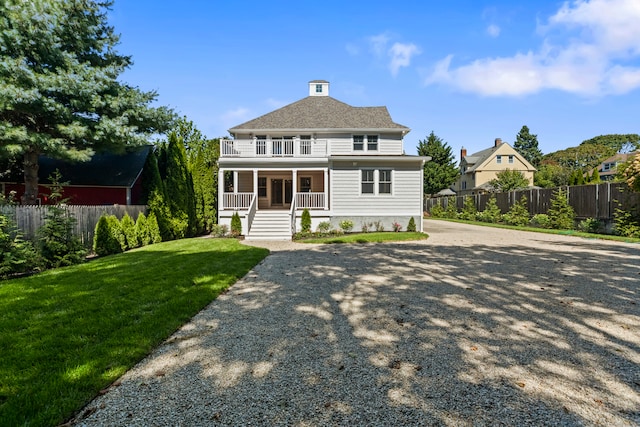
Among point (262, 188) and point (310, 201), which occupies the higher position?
point (262, 188)

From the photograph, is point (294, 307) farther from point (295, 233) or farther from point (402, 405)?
point (295, 233)

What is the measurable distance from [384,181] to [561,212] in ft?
32.0

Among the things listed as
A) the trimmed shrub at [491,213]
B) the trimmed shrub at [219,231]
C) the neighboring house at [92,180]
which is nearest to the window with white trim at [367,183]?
the trimmed shrub at [219,231]

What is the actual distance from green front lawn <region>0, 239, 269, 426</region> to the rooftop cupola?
697 inches

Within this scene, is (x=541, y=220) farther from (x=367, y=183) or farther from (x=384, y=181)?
(x=367, y=183)

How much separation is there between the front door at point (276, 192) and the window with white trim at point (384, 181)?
673 cm

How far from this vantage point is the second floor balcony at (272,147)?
16312 millimetres

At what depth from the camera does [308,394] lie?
2604mm

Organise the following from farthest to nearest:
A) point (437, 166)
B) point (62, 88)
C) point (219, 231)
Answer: point (437, 166) < point (219, 231) < point (62, 88)

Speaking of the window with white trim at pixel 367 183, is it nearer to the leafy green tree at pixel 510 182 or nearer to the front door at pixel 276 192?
the front door at pixel 276 192

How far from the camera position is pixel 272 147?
1706 cm

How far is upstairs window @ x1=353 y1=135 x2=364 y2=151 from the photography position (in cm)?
1844

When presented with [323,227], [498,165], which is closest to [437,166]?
[498,165]

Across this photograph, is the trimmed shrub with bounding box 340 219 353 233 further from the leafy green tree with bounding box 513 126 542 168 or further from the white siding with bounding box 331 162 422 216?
the leafy green tree with bounding box 513 126 542 168
